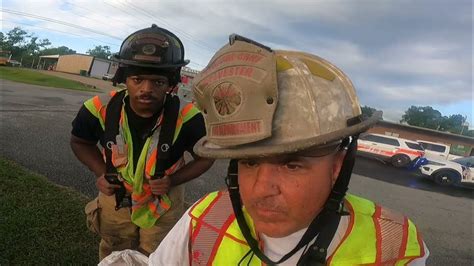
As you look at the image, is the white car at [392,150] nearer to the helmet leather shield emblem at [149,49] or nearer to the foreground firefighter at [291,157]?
the helmet leather shield emblem at [149,49]

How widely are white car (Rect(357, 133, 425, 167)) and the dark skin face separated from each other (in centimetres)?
1739

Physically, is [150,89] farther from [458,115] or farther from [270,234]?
[458,115]

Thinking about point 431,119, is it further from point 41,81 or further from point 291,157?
point 291,157

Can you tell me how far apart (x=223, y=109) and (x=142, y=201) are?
1.74 metres

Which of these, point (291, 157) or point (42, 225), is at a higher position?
point (291, 157)

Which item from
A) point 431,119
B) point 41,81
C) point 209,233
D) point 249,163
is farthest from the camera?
point 431,119

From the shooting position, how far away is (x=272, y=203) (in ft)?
3.83

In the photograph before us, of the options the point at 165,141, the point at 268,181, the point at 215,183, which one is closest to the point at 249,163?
the point at 268,181

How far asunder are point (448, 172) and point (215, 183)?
1267 centimetres

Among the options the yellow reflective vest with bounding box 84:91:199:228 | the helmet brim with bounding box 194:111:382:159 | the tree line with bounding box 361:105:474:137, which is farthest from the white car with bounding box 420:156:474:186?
the tree line with bounding box 361:105:474:137

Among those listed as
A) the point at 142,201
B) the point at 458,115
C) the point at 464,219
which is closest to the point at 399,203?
the point at 464,219

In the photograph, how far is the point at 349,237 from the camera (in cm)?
129

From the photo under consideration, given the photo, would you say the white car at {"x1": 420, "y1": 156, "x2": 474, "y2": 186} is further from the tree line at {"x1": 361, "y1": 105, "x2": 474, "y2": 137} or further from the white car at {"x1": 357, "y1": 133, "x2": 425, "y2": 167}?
the tree line at {"x1": 361, "y1": 105, "x2": 474, "y2": 137}

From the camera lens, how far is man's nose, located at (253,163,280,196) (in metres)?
1.15
